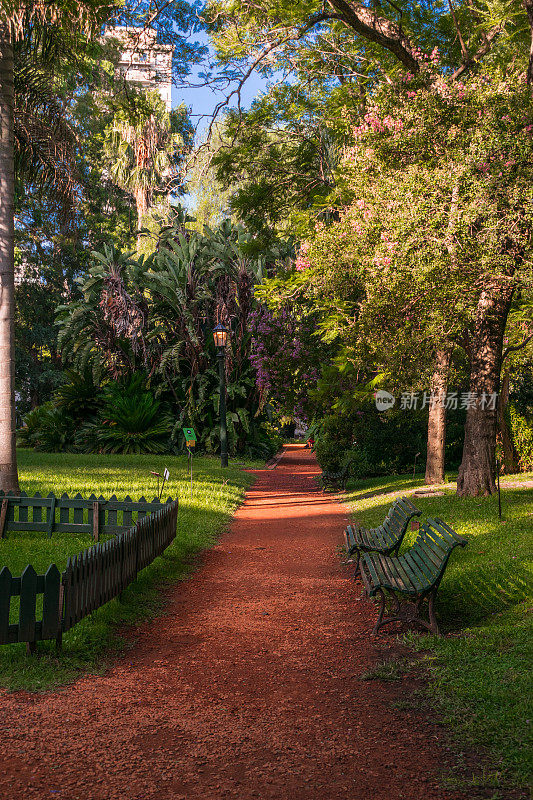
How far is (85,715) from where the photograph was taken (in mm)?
4125

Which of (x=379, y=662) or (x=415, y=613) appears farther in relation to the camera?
(x=415, y=613)

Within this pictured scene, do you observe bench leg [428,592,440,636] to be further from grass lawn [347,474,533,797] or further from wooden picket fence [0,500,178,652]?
wooden picket fence [0,500,178,652]

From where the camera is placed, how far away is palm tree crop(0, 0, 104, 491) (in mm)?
10422

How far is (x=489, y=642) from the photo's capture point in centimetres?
525

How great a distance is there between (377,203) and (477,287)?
172 cm

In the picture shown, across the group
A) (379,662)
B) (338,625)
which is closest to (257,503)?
(338,625)

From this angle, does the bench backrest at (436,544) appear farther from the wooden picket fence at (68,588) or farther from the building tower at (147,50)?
the building tower at (147,50)

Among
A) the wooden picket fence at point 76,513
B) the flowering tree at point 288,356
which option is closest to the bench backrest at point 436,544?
the wooden picket fence at point 76,513

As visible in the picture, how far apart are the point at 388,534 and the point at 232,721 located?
13.4 ft

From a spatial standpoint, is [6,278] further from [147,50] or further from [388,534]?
[388,534]

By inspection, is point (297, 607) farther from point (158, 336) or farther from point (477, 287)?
point (158, 336)

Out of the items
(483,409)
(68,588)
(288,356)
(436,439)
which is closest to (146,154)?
(288,356)

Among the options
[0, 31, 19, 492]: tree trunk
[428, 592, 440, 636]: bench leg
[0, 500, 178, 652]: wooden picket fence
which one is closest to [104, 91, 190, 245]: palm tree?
[0, 31, 19, 492]: tree trunk

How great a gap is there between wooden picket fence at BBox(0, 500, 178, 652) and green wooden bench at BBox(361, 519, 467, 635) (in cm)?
235
